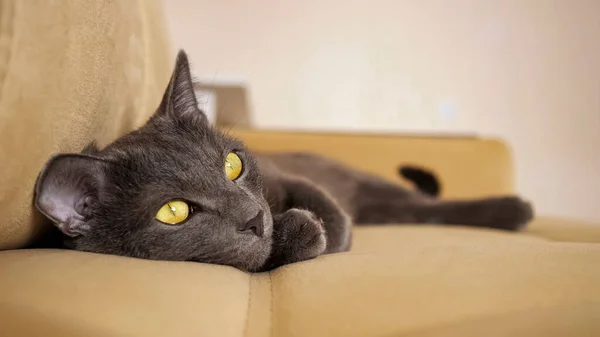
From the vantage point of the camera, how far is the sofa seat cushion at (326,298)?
0.48 metres

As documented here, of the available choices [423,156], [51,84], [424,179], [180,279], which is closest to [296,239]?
[180,279]

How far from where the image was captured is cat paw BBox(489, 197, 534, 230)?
1.41 meters

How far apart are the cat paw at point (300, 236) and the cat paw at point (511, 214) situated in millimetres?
726

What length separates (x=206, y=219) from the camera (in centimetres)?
77

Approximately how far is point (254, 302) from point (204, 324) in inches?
3.0

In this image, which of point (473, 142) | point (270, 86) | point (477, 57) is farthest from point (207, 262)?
point (477, 57)

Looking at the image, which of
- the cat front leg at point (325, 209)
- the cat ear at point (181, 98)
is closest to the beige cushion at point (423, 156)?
the cat front leg at point (325, 209)

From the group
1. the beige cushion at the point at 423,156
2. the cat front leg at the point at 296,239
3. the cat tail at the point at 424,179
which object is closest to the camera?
the cat front leg at the point at 296,239

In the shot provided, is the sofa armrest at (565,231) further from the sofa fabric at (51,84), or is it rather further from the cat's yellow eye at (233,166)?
the sofa fabric at (51,84)

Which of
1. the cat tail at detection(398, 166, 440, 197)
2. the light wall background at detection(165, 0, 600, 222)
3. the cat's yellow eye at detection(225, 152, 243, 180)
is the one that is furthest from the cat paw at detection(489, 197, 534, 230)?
the light wall background at detection(165, 0, 600, 222)

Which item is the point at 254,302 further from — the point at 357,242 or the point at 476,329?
the point at 357,242

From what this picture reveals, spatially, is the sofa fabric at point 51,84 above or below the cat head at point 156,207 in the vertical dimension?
above

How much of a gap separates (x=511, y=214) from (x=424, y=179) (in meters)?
0.43

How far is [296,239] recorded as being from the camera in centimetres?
84
